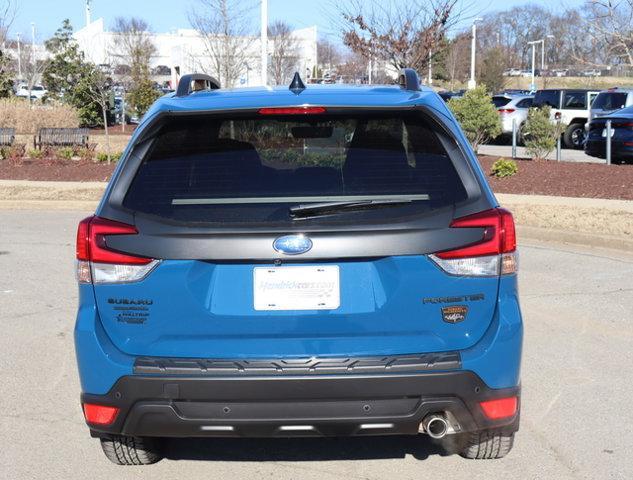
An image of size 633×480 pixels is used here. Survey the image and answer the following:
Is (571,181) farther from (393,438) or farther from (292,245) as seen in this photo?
(292,245)

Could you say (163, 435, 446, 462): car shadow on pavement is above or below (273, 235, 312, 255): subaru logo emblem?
below

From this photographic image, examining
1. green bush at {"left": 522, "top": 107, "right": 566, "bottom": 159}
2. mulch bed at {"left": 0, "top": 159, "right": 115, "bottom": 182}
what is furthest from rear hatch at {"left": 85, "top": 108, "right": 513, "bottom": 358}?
green bush at {"left": 522, "top": 107, "right": 566, "bottom": 159}

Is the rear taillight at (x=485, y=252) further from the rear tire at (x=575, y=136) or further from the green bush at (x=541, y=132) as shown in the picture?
the rear tire at (x=575, y=136)

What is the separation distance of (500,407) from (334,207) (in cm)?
107

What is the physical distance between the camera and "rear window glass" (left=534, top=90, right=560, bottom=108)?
2912 centimetres

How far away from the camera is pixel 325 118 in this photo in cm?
392

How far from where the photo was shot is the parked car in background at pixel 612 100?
26.1 m

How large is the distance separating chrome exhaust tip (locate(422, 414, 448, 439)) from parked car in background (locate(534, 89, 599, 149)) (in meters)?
25.7

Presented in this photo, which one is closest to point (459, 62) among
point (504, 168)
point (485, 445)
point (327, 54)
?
point (327, 54)

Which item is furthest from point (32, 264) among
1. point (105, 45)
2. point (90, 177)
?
point (105, 45)

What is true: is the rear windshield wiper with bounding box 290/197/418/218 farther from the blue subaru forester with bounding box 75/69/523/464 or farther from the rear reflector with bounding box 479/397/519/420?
the rear reflector with bounding box 479/397/519/420

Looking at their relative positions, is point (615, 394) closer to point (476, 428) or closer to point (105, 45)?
point (476, 428)

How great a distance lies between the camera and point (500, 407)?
148 inches

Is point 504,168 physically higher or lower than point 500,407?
lower
